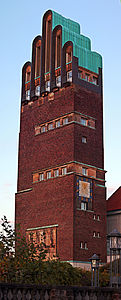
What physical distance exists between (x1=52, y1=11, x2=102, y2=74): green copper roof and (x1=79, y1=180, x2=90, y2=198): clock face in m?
13.8

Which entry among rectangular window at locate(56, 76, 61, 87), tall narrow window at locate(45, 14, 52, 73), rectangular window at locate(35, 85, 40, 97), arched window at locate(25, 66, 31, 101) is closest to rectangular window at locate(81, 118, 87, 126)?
rectangular window at locate(56, 76, 61, 87)

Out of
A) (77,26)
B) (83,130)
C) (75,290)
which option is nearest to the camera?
(75,290)

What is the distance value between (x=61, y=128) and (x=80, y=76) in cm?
659

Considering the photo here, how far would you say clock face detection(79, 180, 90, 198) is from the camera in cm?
5203

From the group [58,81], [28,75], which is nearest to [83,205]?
[58,81]

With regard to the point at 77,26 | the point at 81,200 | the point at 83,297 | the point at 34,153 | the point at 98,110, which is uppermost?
the point at 77,26

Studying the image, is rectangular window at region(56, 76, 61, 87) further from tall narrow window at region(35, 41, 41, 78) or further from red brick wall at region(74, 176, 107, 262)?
red brick wall at region(74, 176, 107, 262)

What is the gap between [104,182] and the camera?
55.9 m

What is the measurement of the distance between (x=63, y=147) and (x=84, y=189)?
526cm

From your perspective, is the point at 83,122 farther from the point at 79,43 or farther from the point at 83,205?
the point at 79,43

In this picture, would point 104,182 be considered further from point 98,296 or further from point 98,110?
point 98,296

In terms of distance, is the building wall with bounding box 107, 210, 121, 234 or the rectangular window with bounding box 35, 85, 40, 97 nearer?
the building wall with bounding box 107, 210, 121, 234

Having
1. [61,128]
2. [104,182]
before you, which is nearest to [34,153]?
[61,128]

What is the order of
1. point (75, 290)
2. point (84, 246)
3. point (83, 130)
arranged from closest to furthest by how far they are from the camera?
point (75, 290) → point (84, 246) → point (83, 130)
